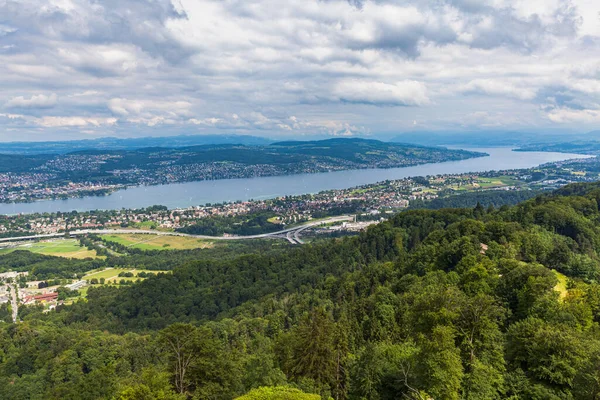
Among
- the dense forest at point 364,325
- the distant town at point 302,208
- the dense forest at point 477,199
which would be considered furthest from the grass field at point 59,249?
the dense forest at point 477,199

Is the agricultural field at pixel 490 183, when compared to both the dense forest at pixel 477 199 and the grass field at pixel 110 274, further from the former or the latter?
the grass field at pixel 110 274

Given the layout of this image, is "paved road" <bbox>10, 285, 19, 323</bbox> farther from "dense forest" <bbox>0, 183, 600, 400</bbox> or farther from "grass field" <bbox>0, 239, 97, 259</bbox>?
"grass field" <bbox>0, 239, 97, 259</bbox>

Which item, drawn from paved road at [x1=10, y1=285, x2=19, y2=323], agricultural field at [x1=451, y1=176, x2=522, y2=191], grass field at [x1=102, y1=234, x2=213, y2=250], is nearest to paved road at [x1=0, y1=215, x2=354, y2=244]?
grass field at [x1=102, y1=234, x2=213, y2=250]

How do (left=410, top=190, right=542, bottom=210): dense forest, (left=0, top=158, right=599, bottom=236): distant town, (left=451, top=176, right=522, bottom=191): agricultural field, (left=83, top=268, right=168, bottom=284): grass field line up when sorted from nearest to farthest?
(left=83, top=268, right=168, bottom=284): grass field → (left=0, top=158, right=599, bottom=236): distant town → (left=410, top=190, right=542, bottom=210): dense forest → (left=451, top=176, right=522, bottom=191): agricultural field

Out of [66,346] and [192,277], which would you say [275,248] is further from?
[66,346]

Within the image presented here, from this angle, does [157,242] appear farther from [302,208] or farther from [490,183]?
[490,183]

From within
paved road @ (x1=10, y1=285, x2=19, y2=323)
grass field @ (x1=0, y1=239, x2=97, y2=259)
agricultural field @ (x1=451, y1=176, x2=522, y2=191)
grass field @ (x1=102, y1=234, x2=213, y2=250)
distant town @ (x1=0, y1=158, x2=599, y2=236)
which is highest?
agricultural field @ (x1=451, y1=176, x2=522, y2=191)
